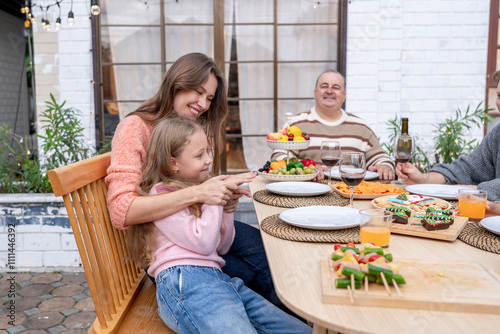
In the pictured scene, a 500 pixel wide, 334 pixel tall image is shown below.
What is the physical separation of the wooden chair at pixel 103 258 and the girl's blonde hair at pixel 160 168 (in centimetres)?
10

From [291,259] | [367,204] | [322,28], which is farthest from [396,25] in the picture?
[291,259]

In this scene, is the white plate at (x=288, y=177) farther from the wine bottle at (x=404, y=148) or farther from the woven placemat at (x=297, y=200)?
the wine bottle at (x=404, y=148)

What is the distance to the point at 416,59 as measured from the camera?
15.1ft

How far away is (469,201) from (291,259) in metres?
0.73

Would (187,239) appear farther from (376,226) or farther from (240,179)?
(376,226)

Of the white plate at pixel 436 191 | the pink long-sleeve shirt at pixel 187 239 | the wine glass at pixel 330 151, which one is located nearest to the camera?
the pink long-sleeve shirt at pixel 187 239

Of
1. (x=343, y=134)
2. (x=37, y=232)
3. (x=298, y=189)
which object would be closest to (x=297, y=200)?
(x=298, y=189)

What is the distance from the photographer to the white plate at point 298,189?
177 cm

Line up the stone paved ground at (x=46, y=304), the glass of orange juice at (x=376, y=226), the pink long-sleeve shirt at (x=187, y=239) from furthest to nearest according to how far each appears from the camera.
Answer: the stone paved ground at (x=46, y=304)
the pink long-sleeve shirt at (x=187, y=239)
the glass of orange juice at (x=376, y=226)

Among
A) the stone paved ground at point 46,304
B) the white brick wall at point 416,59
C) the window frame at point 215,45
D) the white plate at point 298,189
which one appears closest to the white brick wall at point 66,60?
the window frame at point 215,45

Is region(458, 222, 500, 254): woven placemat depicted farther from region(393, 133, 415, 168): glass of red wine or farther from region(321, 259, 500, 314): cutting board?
region(393, 133, 415, 168): glass of red wine

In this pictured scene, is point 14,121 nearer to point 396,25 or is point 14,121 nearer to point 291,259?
point 396,25

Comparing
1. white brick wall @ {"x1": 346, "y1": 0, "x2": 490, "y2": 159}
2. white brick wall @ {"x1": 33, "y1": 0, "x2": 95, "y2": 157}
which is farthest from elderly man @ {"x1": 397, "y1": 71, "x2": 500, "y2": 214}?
white brick wall @ {"x1": 33, "y1": 0, "x2": 95, "y2": 157}

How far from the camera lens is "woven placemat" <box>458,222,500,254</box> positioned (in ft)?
3.81
